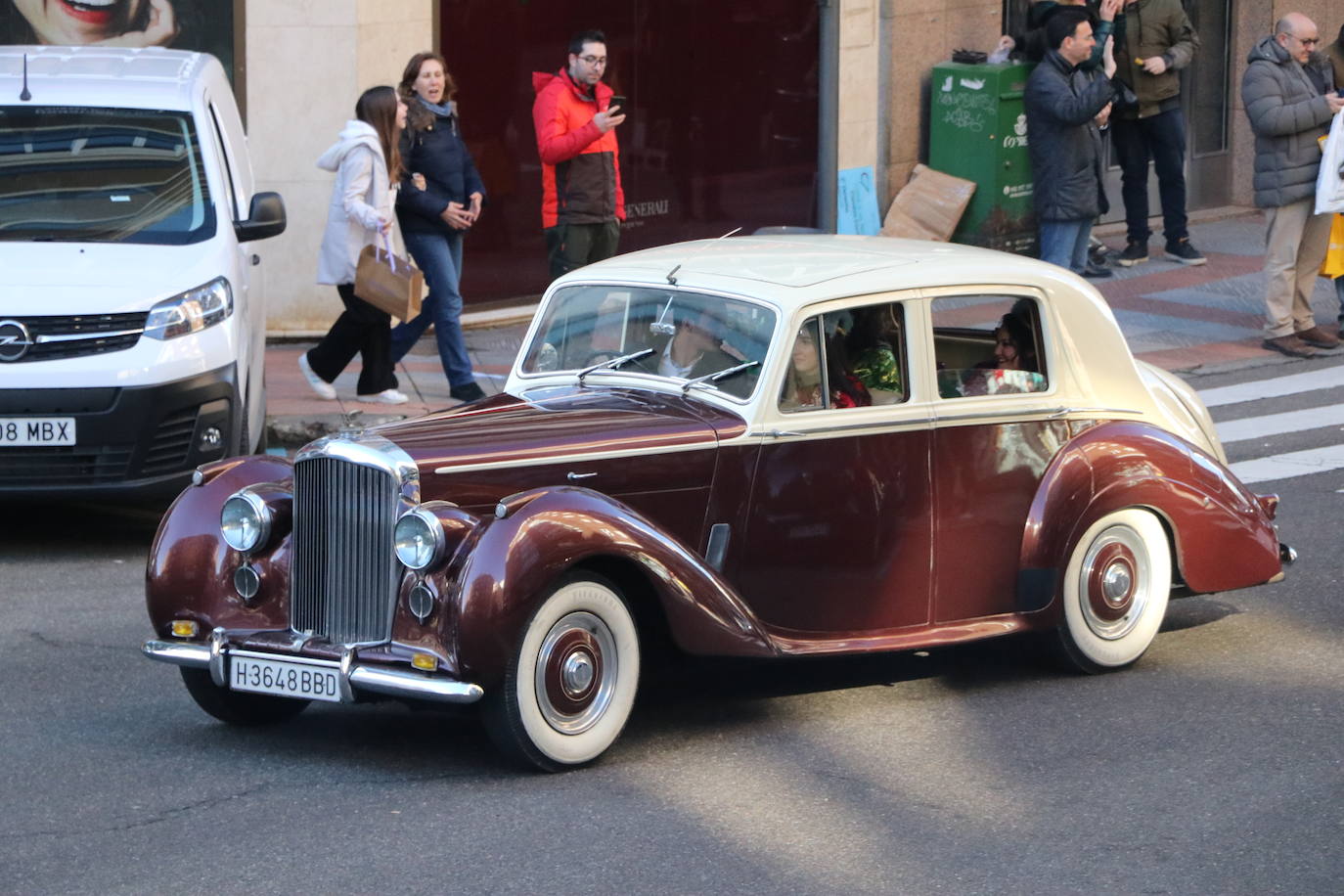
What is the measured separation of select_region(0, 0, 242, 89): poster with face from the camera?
12883 millimetres

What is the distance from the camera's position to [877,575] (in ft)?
22.2

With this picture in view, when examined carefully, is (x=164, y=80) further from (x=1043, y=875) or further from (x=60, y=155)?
(x=1043, y=875)

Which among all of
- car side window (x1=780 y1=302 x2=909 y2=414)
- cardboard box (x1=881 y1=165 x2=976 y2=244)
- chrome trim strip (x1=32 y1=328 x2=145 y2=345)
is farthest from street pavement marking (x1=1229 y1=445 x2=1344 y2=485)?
cardboard box (x1=881 y1=165 x2=976 y2=244)

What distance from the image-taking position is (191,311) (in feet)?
29.0

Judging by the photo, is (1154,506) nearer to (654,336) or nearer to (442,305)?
(654,336)

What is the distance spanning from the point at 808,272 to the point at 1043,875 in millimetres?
2456

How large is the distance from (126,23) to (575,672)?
336 inches

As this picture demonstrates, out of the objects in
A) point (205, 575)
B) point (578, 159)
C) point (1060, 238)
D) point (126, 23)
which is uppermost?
point (126, 23)

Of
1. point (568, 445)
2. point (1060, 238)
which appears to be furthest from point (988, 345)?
point (1060, 238)

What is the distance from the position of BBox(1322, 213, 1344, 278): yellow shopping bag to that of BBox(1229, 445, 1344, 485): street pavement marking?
9.46 feet

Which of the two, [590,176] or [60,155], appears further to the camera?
[590,176]

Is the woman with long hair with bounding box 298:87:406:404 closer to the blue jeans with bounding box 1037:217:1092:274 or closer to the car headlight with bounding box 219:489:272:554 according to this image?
the car headlight with bounding box 219:489:272:554

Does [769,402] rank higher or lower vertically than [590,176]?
lower

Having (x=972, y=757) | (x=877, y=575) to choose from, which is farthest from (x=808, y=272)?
(x=972, y=757)
